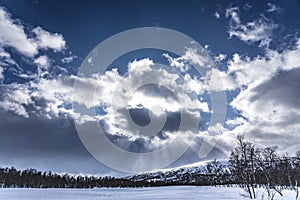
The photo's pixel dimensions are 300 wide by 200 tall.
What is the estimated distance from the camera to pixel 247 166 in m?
38.2

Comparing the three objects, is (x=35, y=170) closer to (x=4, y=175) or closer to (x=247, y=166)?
(x=4, y=175)

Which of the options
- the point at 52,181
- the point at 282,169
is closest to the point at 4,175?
the point at 52,181

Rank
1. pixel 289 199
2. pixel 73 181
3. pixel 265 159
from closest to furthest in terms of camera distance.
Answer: pixel 289 199
pixel 265 159
pixel 73 181

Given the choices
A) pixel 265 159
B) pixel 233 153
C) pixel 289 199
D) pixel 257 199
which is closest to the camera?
pixel 289 199

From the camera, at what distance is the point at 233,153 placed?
133 feet

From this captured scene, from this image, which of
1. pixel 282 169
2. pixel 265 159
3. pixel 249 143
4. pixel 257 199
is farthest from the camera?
pixel 282 169

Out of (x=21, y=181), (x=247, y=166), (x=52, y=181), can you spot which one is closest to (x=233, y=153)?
(x=247, y=166)

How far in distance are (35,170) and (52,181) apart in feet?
87.4

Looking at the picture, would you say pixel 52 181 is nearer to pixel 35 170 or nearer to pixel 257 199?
pixel 35 170

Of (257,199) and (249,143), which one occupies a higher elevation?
(249,143)

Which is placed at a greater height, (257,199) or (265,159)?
(265,159)

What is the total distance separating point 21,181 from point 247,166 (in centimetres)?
13150

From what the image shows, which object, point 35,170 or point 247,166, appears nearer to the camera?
point 247,166

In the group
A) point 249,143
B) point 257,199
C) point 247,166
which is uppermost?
point 249,143
